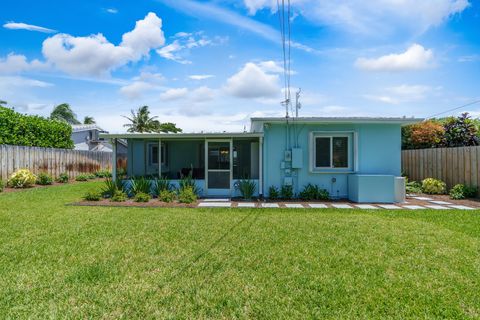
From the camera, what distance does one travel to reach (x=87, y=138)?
1154 inches

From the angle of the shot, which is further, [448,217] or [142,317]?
[448,217]

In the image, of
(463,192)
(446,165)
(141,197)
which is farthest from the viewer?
(446,165)

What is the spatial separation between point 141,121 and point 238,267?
37.0 m

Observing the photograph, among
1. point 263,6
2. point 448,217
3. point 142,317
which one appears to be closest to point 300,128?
point 263,6

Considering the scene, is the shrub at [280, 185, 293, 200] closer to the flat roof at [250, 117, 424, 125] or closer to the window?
the window

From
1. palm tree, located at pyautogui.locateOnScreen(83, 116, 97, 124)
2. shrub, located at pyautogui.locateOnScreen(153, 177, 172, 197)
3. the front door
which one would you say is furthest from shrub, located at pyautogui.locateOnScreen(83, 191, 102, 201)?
palm tree, located at pyautogui.locateOnScreen(83, 116, 97, 124)

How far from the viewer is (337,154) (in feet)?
37.6

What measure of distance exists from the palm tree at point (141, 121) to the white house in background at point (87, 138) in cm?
702

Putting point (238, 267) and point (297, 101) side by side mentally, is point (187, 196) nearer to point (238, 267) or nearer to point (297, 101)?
point (238, 267)

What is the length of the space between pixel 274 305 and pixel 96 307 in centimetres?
188

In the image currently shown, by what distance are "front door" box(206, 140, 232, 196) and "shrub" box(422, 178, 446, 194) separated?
26.6 feet

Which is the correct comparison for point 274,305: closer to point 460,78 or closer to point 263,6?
point 263,6

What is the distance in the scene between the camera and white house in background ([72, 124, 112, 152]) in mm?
27633

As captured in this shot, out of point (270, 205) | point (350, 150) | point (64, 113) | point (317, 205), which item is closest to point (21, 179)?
point (270, 205)
